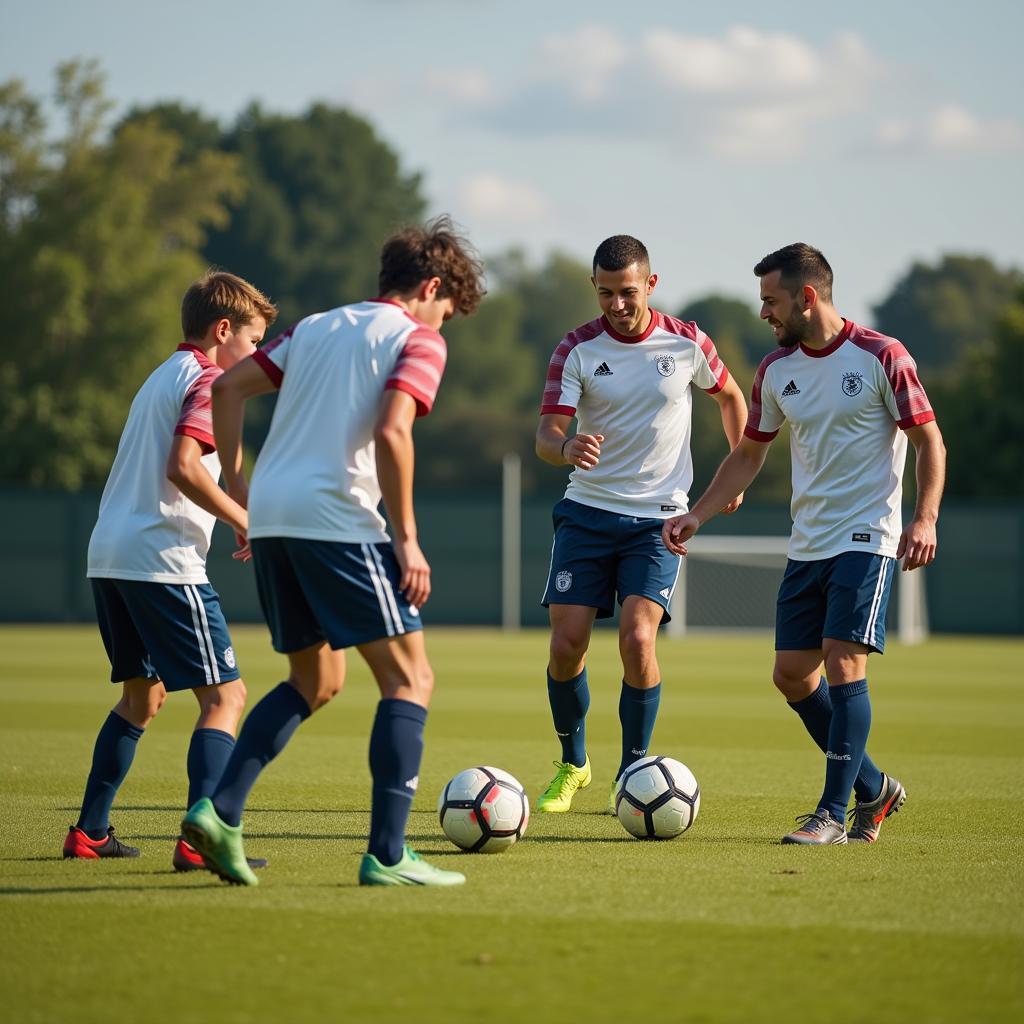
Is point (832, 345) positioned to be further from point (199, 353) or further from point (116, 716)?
point (116, 716)

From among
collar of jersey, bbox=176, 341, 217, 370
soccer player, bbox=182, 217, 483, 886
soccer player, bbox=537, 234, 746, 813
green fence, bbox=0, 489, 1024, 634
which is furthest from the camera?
green fence, bbox=0, 489, 1024, 634

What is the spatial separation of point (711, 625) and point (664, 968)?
959 inches

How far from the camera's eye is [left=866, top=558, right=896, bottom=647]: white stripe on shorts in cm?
636

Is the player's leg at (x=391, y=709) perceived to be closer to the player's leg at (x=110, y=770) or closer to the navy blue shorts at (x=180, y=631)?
the navy blue shorts at (x=180, y=631)

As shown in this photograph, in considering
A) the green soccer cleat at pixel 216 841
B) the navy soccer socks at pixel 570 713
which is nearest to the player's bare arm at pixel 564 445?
the navy soccer socks at pixel 570 713

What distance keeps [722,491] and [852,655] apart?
3.38 feet

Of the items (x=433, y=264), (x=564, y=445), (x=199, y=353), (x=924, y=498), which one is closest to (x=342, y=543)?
(x=433, y=264)

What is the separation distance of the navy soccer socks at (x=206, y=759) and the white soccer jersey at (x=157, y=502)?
55cm

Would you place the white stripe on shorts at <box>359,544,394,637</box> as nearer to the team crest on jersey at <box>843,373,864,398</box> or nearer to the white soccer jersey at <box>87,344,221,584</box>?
the white soccer jersey at <box>87,344,221,584</box>

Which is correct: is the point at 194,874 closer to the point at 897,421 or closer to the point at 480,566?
the point at 897,421

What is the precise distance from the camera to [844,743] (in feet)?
20.7

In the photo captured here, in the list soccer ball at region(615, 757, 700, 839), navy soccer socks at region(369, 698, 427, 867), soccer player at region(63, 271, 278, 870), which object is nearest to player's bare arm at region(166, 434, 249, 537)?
soccer player at region(63, 271, 278, 870)

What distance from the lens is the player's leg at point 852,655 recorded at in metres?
6.33

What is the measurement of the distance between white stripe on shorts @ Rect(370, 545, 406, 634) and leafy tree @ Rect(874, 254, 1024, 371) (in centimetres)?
7653
